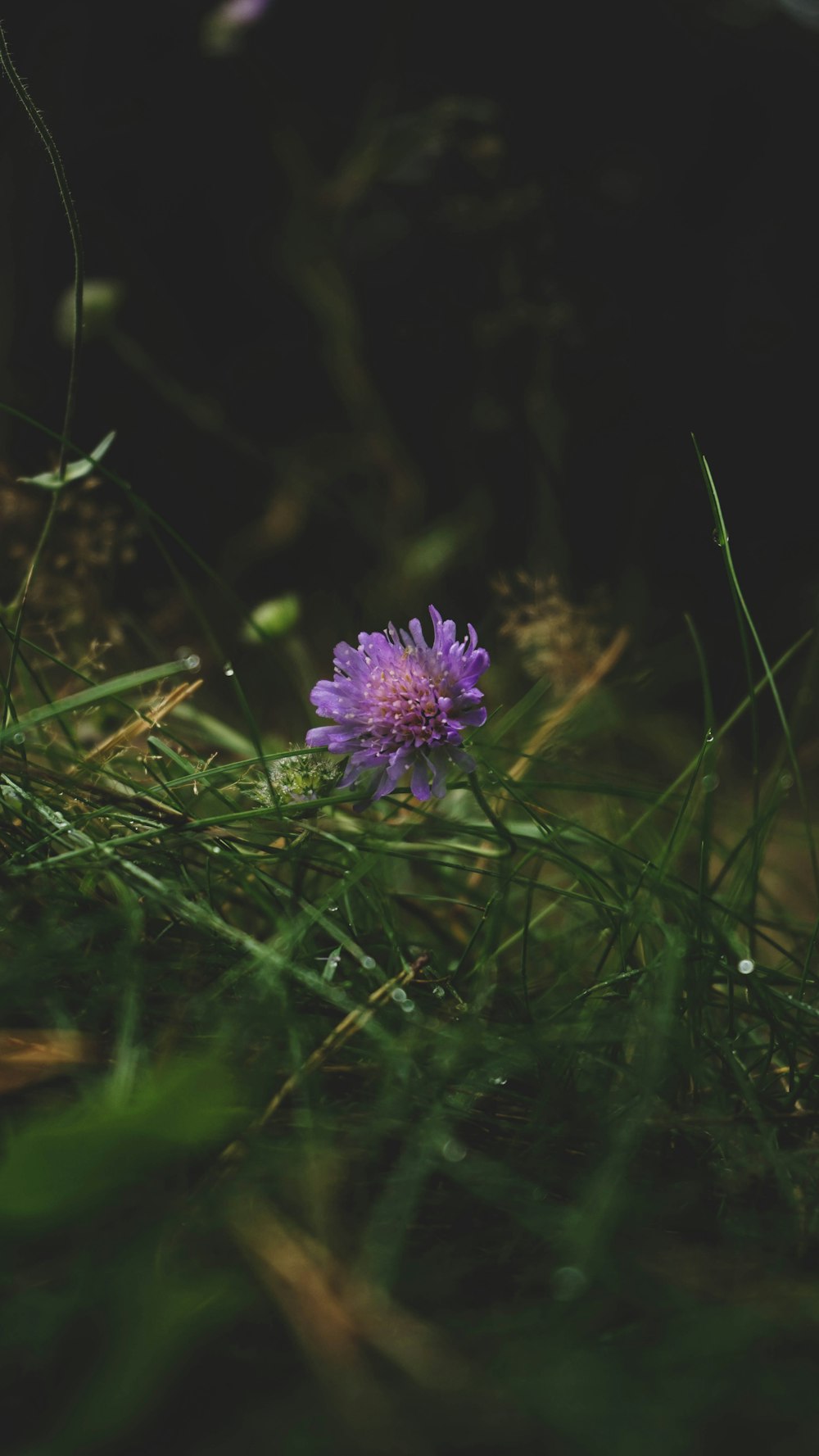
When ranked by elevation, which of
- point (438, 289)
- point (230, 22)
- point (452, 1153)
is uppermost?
point (230, 22)

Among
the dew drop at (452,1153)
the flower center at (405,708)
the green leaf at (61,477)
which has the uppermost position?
the green leaf at (61,477)

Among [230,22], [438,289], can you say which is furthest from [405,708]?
[230,22]

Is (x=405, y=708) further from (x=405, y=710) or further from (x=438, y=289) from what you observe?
(x=438, y=289)

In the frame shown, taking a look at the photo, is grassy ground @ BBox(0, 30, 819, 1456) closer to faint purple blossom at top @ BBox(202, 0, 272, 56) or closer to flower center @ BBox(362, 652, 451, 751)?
flower center @ BBox(362, 652, 451, 751)

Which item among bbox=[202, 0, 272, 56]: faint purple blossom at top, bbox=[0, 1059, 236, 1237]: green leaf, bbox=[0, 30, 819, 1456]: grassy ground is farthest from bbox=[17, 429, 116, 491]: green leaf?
bbox=[202, 0, 272, 56]: faint purple blossom at top

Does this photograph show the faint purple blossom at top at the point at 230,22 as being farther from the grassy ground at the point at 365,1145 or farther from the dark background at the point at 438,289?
the grassy ground at the point at 365,1145

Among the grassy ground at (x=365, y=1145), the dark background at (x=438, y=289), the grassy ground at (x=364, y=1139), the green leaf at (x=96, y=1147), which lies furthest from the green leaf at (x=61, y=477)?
the dark background at (x=438, y=289)

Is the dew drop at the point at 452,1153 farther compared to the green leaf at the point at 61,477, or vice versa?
the green leaf at the point at 61,477
